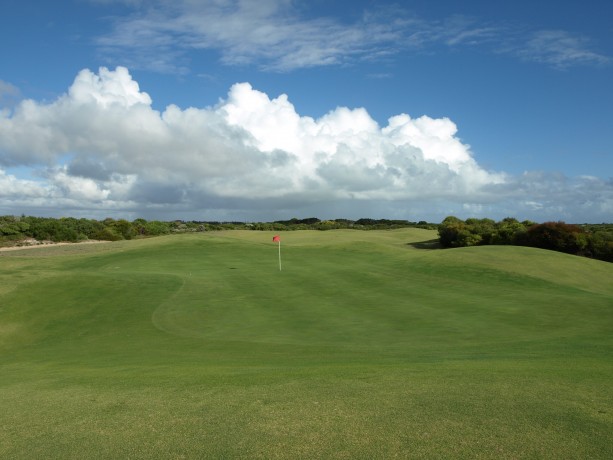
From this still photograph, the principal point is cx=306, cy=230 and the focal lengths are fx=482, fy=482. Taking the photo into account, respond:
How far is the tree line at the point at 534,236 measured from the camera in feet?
180

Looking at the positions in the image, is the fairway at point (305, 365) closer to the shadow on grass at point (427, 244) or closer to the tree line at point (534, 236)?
the tree line at point (534, 236)

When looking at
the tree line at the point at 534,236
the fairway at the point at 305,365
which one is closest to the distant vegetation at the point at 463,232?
the tree line at the point at 534,236

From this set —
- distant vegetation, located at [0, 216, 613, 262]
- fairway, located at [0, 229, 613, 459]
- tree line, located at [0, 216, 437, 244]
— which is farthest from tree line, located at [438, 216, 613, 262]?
tree line, located at [0, 216, 437, 244]

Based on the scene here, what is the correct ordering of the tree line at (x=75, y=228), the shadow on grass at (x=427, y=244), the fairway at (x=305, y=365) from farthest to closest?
the tree line at (x=75, y=228) → the shadow on grass at (x=427, y=244) → the fairway at (x=305, y=365)

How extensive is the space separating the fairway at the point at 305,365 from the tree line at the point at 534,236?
73.9 ft

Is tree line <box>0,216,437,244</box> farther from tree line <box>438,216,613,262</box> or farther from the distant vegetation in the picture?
tree line <box>438,216,613,262</box>

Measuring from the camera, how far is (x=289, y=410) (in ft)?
24.3

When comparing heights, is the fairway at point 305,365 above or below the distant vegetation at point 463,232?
below

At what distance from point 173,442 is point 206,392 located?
Answer: 7.60 ft

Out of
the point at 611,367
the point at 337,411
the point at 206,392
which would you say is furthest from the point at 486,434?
the point at 611,367

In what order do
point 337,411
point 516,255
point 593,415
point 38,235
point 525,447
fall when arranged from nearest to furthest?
point 525,447
point 593,415
point 337,411
point 516,255
point 38,235

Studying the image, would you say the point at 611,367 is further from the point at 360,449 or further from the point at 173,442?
the point at 173,442

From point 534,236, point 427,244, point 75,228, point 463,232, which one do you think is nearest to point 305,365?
point 534,236

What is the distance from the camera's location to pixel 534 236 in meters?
58.8
